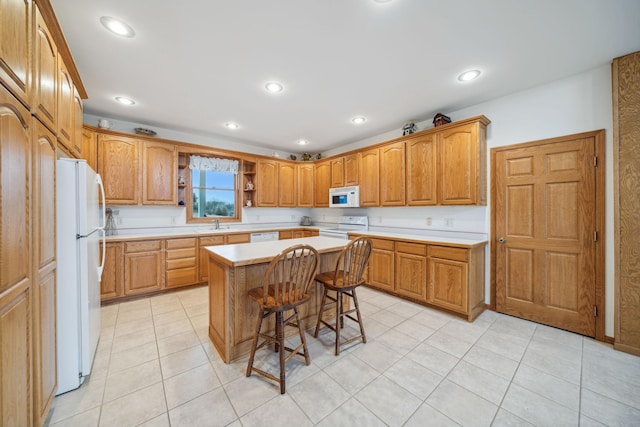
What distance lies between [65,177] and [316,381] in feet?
7.54

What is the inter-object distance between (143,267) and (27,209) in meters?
2.63

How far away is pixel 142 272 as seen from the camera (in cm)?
341

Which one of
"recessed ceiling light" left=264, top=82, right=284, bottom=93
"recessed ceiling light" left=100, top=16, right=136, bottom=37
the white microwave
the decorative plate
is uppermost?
"recessed ceiling light" left=264, top=82, right=284, bottom=93

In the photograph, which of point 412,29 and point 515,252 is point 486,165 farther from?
point 412,29

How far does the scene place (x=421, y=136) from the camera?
343cm

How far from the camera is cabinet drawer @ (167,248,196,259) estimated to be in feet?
12.0

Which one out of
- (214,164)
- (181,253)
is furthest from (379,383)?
(214,164)

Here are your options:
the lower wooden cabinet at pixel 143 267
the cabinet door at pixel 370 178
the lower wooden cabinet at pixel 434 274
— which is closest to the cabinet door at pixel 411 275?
the lower wooden cabinet at pixel 434 274

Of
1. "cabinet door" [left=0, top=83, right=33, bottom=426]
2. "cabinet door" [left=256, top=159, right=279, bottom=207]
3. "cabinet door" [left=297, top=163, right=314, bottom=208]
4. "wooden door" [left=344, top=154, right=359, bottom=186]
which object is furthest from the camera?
"cabinet door" [left=297, top=163, right=314, bottom=208]

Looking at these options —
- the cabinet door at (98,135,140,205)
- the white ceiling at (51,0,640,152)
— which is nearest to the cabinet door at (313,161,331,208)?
the white ceiling at (51,0,640,152)

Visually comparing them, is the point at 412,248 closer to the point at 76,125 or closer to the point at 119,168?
the point at 76,125

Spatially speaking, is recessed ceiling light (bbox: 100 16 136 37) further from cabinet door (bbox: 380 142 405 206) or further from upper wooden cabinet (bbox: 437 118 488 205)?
upper wooden cabinet (bbox: 437 118 488 205)

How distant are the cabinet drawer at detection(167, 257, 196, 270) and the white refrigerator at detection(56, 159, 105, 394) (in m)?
1.94

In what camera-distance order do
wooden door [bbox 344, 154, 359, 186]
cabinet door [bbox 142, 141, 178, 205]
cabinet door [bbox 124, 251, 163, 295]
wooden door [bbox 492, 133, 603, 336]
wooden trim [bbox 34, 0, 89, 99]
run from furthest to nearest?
wooden door [bbox 344, 154, 359, 186], cabinet door [bbox 142, 141, 178, 205], cabinet door [bbox 124, 251, 163, 295], wooden door [bbox 492, 133, 603, 336], wooden trim [bbox 34, 0, 89, 99]
